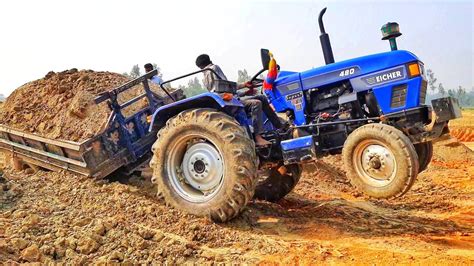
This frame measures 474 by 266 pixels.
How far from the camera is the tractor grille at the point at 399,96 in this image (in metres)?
4.59

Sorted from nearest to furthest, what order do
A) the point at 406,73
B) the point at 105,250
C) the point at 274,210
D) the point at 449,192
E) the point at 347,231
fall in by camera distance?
the point at 105,250 < the point at 347,231 < the point at 406,73 < the point at 274,210 < the point at 449,192

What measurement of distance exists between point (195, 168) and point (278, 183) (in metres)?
1.58

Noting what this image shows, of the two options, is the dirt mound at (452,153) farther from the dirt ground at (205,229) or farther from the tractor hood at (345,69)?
the tractor hood at (345,69)

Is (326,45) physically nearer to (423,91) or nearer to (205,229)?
(423,91)

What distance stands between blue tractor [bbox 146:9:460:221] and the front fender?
0.04 ft

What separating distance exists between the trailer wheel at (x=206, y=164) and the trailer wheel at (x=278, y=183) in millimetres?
1416

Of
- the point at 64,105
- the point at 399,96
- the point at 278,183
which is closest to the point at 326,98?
the point at 399,96

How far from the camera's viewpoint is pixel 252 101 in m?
4.84

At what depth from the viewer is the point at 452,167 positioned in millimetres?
9531

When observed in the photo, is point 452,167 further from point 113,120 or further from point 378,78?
point 113,120

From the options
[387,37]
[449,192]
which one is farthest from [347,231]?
[449,192]

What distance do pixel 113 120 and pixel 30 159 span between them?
1422 millimetres

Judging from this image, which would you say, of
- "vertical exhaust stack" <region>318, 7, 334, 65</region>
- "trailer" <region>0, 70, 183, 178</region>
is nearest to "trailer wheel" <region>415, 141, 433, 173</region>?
"vertical exhaust stack" <region>318, 7, 334, 65</region>

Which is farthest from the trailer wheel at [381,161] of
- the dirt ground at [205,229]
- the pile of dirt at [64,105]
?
the pile of dirt at [64,105]
